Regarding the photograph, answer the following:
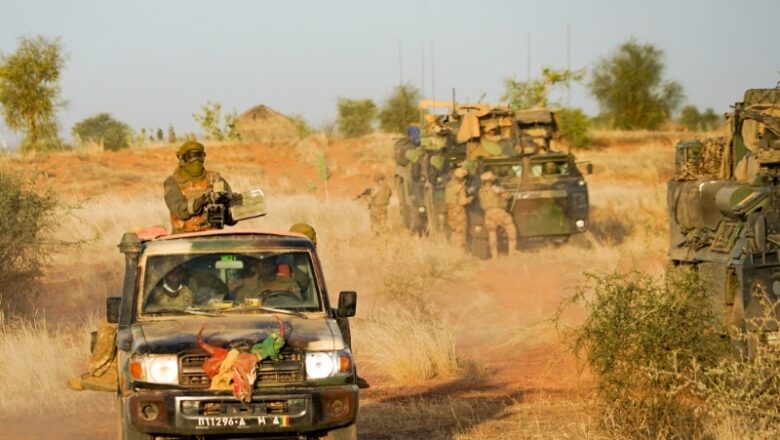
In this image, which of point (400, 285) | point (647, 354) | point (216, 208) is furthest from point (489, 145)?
point (647, 354)

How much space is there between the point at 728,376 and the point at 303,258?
3.32 m

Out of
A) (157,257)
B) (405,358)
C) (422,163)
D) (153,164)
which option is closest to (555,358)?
(405,358)

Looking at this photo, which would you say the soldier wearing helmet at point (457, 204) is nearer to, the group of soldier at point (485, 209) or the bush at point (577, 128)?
the group of soldier at point (485, 209)

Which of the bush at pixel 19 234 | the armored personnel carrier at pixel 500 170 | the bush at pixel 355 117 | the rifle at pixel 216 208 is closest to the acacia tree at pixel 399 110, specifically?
the bush at pixel 355 117

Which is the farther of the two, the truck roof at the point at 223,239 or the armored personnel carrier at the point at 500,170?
the armored personnel carrier at the point at 500,170

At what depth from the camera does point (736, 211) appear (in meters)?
11.2

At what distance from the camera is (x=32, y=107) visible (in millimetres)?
45594

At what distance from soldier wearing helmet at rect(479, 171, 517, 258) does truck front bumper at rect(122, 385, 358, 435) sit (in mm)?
15611

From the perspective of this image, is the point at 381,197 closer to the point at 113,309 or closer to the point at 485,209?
the point at 485,209

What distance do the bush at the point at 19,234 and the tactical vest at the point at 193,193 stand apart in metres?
5.35

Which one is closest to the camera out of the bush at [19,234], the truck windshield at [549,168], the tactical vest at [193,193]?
the tactical vest at [193,193]

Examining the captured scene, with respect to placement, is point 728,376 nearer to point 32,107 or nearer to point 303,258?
point 303,258

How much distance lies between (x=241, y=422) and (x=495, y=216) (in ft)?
52.2

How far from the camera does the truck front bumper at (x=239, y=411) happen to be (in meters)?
7.42
